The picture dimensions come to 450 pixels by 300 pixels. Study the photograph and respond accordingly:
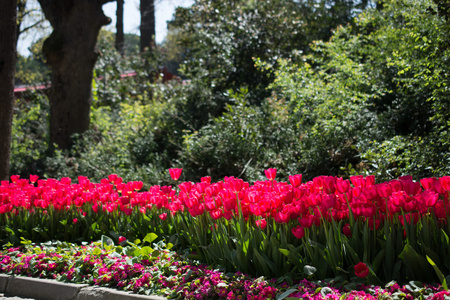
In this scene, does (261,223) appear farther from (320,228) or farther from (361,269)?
(361,269)

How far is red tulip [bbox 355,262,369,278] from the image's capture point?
2.74m

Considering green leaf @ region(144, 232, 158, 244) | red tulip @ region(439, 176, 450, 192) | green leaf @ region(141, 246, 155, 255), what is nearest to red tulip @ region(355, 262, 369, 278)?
red tulip @ region(439, 176, 450, 192)

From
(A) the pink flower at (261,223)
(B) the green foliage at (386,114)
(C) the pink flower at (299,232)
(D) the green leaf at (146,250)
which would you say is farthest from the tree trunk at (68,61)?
(C) the pink flower at (299,232)

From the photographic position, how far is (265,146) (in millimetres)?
8625

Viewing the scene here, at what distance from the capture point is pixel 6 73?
7902 millimetres

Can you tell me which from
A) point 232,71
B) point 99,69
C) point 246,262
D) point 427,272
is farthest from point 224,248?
point 99,69

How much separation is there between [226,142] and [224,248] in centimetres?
491

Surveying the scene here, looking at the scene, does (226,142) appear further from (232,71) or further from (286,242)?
(286,242)

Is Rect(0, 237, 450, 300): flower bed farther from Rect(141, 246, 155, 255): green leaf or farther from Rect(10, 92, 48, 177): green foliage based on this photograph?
Rect(10, 92, 48, 177): green foliage

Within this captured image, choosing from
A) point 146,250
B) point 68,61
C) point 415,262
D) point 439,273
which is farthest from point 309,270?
point 68,61

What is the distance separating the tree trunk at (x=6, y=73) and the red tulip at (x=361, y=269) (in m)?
7.18

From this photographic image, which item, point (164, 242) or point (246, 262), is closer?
point (246, 262)

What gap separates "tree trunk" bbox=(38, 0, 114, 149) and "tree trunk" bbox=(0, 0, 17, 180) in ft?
11.2

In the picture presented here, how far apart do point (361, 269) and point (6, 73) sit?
24.3ft
